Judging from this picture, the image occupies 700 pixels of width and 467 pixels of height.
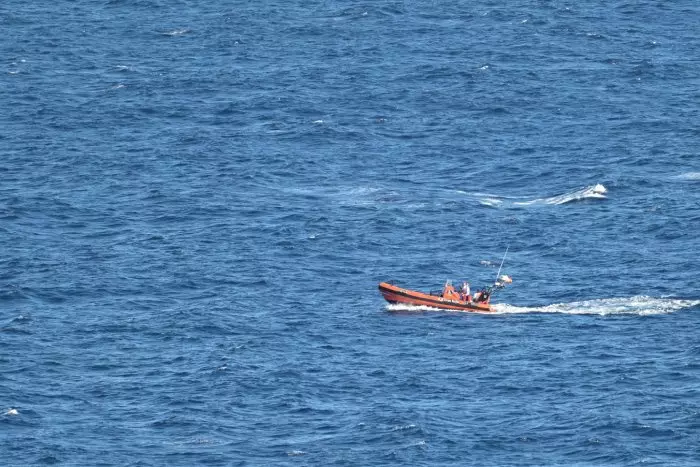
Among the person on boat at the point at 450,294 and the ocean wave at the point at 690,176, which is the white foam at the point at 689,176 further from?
the person on boat at the point at 450,294

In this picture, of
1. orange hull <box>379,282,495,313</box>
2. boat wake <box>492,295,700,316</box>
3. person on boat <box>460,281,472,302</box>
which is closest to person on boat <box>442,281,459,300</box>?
orange hull <box>379,282,495,313</box>

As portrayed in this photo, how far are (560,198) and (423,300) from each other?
101 feet

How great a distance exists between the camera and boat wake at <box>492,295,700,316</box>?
137 metres

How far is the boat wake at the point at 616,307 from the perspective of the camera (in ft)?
449

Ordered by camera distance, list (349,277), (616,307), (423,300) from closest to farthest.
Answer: (616,307)
(423,300)
(349,277)

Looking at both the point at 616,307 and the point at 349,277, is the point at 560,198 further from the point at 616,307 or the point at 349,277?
the point at 616,307

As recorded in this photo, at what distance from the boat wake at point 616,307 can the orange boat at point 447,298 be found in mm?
1371

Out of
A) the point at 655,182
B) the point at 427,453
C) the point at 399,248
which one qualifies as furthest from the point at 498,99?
the point at 427,453

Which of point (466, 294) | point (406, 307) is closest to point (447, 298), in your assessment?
point (466, 294)

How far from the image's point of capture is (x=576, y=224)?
15850cm

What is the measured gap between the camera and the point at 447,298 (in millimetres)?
139125

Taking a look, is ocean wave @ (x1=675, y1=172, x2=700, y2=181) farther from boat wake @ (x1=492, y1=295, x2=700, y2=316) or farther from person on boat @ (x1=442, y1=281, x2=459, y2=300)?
person on boat @ (x1=442, y1=281, x2=459, y2=300)

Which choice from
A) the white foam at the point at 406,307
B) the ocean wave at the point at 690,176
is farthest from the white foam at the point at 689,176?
the white foam at the point at 406,307

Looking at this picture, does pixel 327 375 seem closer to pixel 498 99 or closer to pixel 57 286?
pixel 57 286
